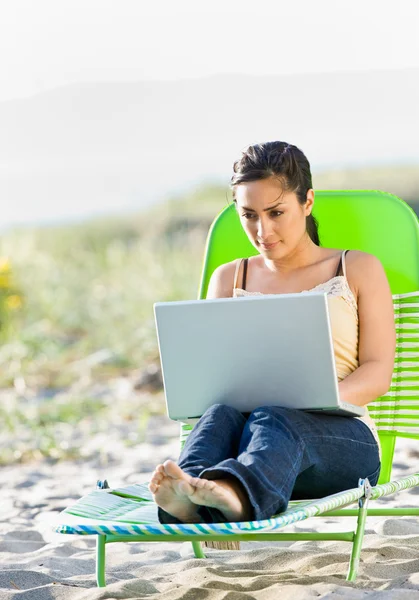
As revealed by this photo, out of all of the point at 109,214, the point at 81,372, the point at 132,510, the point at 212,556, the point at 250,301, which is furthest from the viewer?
the point at 109,214

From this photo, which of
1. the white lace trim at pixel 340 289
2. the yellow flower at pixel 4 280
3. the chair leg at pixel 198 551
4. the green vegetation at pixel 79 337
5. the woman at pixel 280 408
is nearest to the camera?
the woman at pixel 280 408

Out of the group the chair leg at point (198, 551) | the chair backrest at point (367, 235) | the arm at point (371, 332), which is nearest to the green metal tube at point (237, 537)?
the arm at point (371, 332)

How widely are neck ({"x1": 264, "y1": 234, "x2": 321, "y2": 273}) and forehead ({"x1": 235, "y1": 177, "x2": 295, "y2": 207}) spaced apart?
0.25 metres

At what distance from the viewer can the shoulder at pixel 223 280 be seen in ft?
9.54

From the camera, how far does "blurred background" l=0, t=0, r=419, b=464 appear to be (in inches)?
419

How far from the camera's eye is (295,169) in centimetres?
263

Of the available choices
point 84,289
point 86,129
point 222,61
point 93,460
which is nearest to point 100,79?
point 86,129

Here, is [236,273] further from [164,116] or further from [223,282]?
[164,116]

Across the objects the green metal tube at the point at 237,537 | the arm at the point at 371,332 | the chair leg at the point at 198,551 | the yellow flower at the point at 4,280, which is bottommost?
the chair leg at the point at 198,551

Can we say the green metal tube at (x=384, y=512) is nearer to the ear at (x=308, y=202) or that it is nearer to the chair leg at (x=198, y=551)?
the chair leg at (x=198, y=551)

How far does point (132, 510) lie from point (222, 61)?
1391cm

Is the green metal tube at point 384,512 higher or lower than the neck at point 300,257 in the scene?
lower

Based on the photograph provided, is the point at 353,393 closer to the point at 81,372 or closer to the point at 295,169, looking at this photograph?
the point at 295,169

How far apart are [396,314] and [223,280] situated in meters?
0.56
